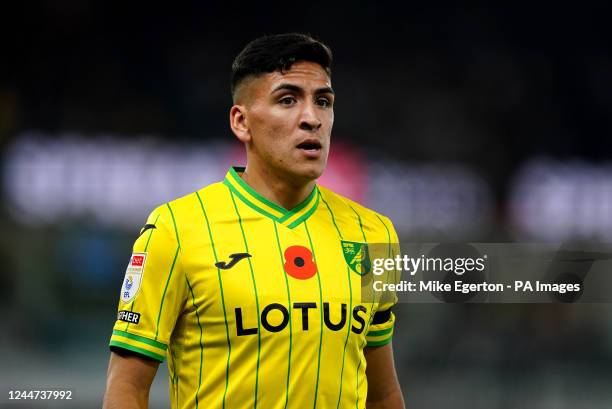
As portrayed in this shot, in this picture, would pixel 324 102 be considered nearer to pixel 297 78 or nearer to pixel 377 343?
pixel 297 78

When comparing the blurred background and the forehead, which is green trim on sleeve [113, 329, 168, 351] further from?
the blurred background

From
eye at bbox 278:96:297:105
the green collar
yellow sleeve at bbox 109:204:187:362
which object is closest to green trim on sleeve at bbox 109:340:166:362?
yellow sleeve at bbox 109:204:187:362

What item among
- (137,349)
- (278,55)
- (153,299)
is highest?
(278,55)

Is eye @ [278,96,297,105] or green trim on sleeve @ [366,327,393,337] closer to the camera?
eye @ [278,96,297,105]

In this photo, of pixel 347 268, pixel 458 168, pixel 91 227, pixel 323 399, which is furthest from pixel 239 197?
pixel 458 168

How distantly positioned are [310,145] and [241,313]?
1.41ft

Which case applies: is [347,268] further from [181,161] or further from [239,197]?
[181,161]

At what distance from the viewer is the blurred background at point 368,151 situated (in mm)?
6387

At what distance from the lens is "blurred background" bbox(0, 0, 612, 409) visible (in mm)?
6387

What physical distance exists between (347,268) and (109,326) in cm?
468

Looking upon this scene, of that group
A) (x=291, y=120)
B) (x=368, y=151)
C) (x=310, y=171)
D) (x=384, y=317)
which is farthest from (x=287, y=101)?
(x=368, y=151)

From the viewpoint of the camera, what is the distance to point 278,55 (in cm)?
216

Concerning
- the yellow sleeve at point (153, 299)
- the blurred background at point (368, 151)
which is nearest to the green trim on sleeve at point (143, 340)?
the yellow sleeve at point (153, 299)

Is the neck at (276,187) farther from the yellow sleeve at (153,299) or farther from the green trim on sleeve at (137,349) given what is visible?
the green trim on sleeve at (137,349)
